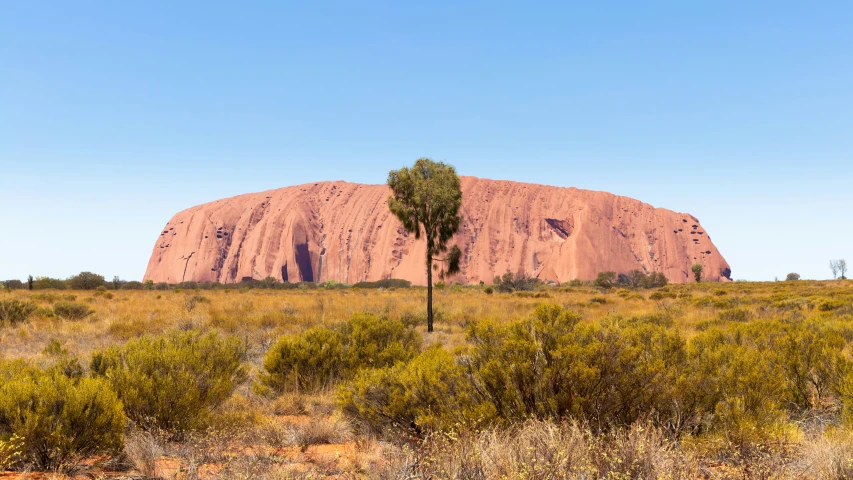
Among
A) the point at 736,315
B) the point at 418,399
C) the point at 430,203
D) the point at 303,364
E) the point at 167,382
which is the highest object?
the point at 430,203

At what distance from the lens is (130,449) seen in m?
4.55

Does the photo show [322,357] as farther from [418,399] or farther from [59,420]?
[59,420]

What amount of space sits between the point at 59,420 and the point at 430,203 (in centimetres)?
1570

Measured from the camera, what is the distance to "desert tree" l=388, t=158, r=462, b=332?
1927 centimetres

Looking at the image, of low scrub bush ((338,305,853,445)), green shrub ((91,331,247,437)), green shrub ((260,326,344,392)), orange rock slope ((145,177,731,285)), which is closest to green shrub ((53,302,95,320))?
green shrub ((260,326,344,392))

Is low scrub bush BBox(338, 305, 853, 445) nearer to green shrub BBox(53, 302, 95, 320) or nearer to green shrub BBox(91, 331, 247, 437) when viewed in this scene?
green shrub BBox(91, 331, 247, 437)

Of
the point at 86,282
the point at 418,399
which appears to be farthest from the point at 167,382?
the point at 86,282

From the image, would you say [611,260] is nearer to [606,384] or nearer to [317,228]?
[317,228]

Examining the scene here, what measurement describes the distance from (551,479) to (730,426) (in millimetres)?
2434

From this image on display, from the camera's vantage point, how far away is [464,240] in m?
119

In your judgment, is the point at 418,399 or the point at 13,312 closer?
the point at 418,399

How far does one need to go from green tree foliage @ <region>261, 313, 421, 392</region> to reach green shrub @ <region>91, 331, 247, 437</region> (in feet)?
5.09

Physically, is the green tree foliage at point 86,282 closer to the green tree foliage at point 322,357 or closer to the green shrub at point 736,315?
the green tree foliage at point 322,357

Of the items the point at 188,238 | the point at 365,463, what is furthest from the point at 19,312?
the point at 188,238
